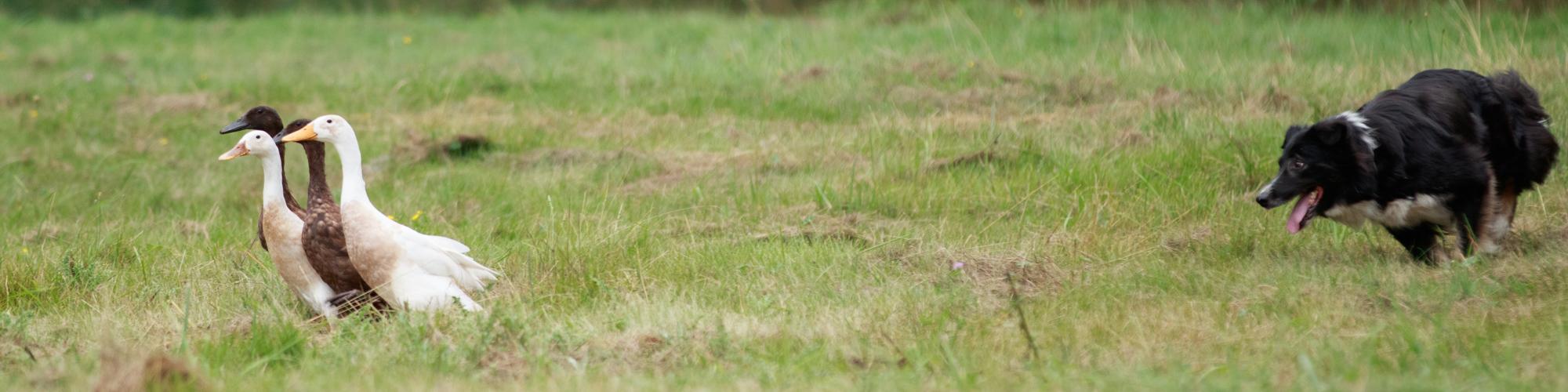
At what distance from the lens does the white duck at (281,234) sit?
17.1ft

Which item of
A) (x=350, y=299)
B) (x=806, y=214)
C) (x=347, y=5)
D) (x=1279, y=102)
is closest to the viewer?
(x=350, y=299)

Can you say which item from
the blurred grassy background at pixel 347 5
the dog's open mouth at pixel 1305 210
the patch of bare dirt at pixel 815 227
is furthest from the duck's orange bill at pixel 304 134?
the blurred grassy background at pixel 347 5

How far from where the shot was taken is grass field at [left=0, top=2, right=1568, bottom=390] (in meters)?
4.26

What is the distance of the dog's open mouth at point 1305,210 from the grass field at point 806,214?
0.59ft

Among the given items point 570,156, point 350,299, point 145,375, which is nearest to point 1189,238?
Result: point 350,299

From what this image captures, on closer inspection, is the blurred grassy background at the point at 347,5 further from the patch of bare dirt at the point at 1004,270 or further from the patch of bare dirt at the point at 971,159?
the patch of bare dirt at the point at 1004,270

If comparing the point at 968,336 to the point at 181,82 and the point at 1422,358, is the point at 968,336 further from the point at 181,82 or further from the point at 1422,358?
the point at 181,82

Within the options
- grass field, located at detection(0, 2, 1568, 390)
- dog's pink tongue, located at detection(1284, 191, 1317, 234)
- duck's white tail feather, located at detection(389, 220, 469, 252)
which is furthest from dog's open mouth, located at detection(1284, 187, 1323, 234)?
duck's white tail feather, located at detection(389, 220, 469, 252)

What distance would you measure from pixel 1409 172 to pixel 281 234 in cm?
440

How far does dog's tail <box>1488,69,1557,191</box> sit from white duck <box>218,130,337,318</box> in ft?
15.9

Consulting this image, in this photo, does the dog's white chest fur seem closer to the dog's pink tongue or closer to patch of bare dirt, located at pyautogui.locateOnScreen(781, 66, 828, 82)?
the dog's pink tongue

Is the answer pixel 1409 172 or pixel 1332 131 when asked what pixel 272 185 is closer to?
pixel 1332 131

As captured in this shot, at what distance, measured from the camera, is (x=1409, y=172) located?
5.32m

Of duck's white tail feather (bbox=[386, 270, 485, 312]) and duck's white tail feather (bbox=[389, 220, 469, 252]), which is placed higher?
duck's white tail feather (bbox=[389, 220, 469, 252])
